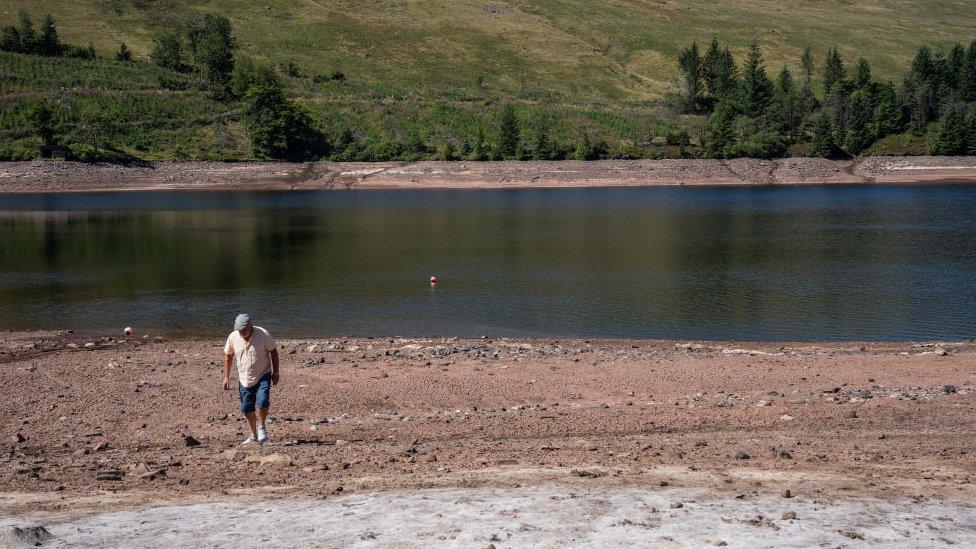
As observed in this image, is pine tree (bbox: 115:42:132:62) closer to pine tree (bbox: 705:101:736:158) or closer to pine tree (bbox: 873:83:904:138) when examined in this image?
pine tree (bbox: 705:101:736:158)

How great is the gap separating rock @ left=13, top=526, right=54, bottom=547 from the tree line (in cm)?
10016

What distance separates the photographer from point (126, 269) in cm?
4034

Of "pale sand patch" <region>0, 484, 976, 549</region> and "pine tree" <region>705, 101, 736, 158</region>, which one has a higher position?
"pine tree" <region>705, 101, 736, 158</region>

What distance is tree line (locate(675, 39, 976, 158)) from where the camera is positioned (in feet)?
342

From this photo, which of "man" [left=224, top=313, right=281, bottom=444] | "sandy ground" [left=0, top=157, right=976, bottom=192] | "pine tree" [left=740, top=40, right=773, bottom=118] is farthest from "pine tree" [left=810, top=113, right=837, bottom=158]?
"man" [left=224, top=313, right=281, bottom=444]

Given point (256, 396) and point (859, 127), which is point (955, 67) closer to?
point (859, 127)

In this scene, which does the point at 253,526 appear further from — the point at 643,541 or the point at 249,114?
the point at 249,114

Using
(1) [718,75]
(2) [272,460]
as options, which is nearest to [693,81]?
(1) [718,75]

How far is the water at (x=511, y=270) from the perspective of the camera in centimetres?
2850

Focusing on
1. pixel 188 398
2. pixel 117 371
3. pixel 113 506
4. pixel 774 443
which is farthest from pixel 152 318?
pixel 774 443

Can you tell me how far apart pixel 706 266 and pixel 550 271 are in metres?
6.85

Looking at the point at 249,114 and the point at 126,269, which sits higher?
the point at 249,114

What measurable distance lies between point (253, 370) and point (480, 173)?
85.1m

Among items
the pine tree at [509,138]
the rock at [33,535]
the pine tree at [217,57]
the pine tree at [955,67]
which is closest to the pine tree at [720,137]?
the pine tree at [509,138]
